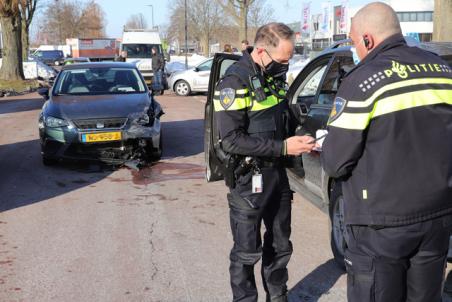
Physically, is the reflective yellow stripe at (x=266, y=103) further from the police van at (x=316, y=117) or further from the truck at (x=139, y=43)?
the truck at (x=139, y=43)

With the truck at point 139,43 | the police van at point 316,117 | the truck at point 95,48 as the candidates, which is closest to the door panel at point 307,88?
the police van at point 316,117

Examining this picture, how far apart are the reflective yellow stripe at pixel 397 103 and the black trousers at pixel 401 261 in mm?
479

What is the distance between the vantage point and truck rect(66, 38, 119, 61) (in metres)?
61.9

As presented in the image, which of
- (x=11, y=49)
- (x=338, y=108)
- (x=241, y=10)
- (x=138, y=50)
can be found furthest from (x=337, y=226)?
(x=241, y=10)

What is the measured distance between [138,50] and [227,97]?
85.9 feet

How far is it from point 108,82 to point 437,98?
7.88 meters

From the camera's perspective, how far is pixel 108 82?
955 cm

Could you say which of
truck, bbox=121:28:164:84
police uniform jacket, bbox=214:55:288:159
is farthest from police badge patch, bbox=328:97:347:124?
truck, bbox=121:28:164:84

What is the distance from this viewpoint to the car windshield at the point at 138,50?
92.9 feet

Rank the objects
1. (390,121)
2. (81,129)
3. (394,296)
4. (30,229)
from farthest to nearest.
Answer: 1. (81,129)
2. (30,229)
3. (394,296)
4. (390,121)

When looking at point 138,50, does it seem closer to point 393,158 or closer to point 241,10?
point 241,10

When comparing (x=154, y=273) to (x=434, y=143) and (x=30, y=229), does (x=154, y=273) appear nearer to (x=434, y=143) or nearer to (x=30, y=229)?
(x=30, y=229)

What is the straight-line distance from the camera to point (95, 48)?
207ft

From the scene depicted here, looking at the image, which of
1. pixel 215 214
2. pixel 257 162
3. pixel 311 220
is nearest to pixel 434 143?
pixel 257 162
